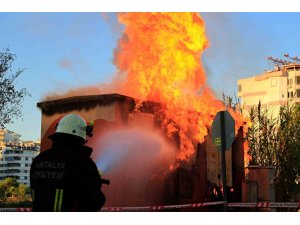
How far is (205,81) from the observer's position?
1303 cm

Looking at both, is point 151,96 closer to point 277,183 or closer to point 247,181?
point 247,181

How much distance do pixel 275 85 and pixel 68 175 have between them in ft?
242

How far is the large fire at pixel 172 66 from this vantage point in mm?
11484

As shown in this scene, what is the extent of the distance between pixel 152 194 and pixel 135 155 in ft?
3.39

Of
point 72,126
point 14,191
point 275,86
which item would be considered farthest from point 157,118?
point 275,86

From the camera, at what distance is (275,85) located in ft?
241

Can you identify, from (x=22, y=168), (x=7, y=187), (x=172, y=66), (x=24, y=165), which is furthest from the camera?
(x=22, y=168)

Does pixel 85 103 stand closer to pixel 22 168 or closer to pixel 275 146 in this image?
pixel 275 146

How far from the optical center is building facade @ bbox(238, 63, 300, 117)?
71.8 m

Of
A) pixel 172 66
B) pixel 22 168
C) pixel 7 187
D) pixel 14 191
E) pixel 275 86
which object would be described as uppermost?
pixel 275 86

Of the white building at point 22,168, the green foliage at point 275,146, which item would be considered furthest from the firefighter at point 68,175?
the green foliage at point 275,146

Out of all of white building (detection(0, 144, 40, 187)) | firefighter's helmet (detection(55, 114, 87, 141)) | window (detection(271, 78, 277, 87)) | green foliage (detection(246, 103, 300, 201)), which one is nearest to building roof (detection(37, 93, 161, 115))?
white building (detection(0, 144, 40, 187))

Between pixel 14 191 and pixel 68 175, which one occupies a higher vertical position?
pixel 68 175

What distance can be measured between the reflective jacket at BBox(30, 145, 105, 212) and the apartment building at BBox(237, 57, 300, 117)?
68849 mm
